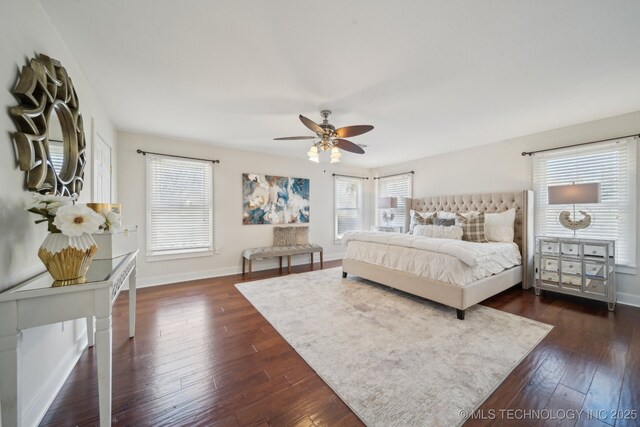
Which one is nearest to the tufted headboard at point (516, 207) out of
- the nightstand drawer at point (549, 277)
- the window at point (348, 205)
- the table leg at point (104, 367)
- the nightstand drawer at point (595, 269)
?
the nightstand drawer at point (549, 277)

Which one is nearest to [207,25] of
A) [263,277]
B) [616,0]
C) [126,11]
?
[126,11]

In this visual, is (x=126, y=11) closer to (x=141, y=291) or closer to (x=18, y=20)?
(x=18, y=20)

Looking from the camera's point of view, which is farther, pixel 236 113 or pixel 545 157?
pixel 545 157

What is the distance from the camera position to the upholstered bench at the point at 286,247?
452cm

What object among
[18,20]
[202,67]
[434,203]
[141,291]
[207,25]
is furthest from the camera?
[434,203]

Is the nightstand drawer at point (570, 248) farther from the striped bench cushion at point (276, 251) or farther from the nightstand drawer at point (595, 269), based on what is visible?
the striped bench cushion at point (276, 251)

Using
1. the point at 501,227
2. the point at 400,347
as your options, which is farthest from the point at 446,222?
the point at 400,347

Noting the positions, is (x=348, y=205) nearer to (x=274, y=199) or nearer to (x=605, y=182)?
(x=274, y=199)

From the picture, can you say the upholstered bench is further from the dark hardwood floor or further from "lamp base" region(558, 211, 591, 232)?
"lamp base" region(558, 211, 591, 232)

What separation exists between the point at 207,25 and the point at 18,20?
970 millimetres

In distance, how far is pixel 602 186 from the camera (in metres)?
3.20

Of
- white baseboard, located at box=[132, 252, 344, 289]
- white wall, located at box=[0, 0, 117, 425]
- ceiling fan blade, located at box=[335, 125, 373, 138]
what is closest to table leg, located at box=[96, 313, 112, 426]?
white wall, located at box=[0, 0, 117, 425]

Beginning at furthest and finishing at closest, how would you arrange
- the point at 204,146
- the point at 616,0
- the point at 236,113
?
the point at 204,146
the point at 236,113
the point at 616,0

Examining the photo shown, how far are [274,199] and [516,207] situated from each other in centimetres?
440
